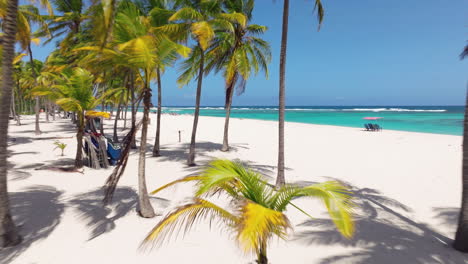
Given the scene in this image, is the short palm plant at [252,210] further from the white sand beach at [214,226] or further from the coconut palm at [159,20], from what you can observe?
the coconut palm at [159,20]

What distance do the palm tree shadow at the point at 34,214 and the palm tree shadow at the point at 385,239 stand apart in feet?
15.6

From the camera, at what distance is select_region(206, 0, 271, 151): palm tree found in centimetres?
1064

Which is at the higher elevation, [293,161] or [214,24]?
[214,24]

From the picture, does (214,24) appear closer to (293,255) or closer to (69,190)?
(69,190)

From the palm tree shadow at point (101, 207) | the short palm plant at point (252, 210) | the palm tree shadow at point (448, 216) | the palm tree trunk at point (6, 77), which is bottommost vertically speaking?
the palm tree shadow at point (101, 207)

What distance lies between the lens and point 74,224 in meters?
4.84

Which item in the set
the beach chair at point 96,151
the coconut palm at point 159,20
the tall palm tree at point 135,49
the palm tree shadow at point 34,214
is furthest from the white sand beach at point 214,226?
the coconut palm at point 159,20

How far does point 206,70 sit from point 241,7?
3390 mm

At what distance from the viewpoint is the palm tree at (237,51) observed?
1064 centimetres

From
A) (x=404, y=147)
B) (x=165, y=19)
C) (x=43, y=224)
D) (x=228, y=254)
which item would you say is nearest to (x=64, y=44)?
(x=165, y=19)

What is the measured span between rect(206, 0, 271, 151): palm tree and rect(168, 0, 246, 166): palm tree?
1186 mm

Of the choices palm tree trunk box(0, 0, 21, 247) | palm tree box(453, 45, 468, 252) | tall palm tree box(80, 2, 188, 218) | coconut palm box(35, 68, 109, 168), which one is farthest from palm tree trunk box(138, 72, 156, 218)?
palm tree box(453, 45, 468, 252)

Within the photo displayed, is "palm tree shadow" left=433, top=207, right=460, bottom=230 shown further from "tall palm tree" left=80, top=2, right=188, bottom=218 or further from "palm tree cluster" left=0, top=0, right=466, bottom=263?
"tall palm tree" left=80, top=2, right=188, bottom=218

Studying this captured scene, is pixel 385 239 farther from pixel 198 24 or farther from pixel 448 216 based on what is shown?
pixel 198 24
